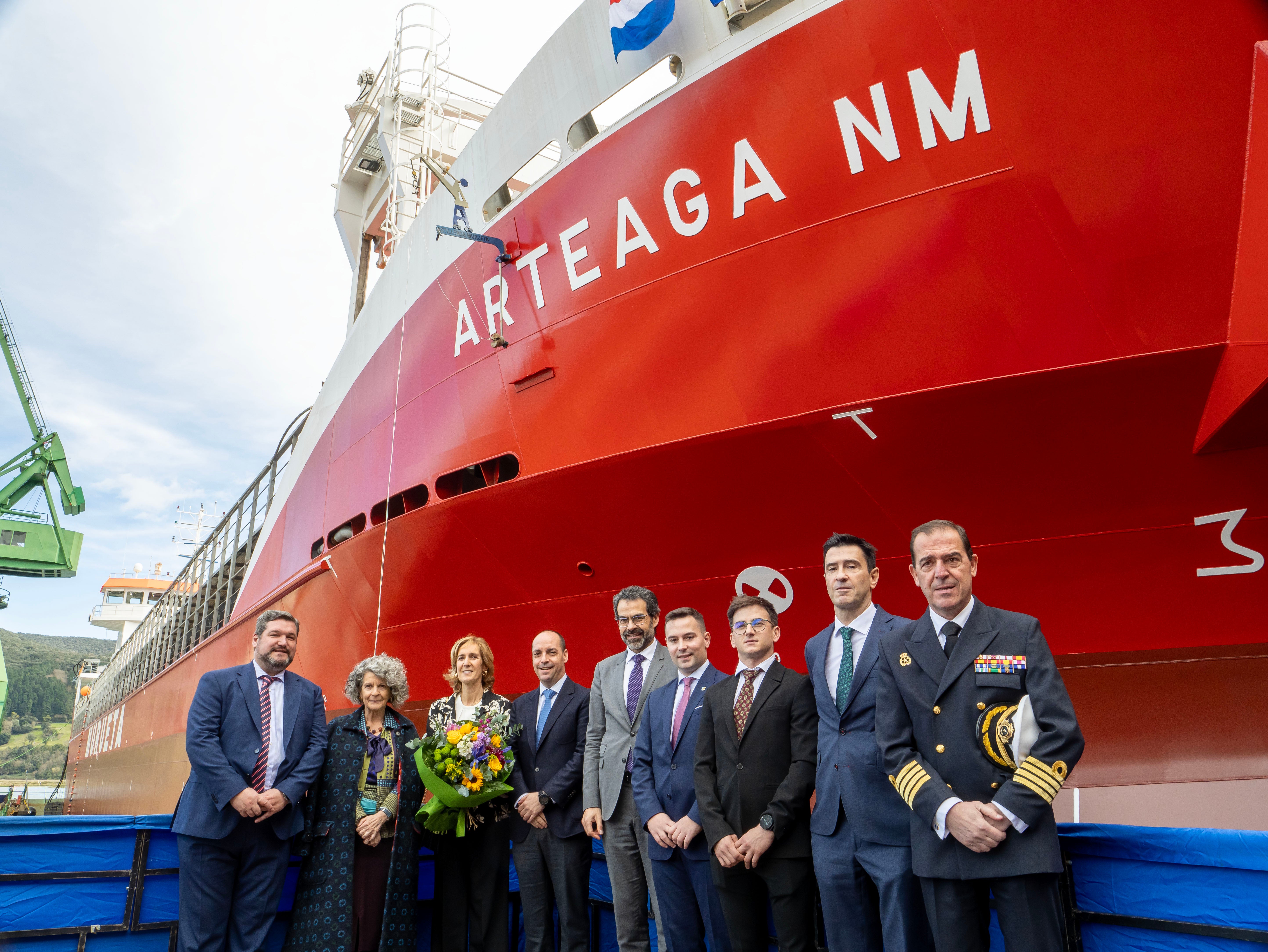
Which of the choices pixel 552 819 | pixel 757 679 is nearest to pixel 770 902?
pixel 757 679

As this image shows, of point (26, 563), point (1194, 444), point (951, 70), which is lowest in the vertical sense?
point (1194, 444)

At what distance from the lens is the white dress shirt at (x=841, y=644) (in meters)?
2.87

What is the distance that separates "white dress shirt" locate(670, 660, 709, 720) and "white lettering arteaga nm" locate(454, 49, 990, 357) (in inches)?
96.8

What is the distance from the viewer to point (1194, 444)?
12.0 ft

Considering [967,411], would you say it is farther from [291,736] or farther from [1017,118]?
[291,736]

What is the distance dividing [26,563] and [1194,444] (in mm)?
28647

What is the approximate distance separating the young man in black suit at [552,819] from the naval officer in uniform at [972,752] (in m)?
1.72

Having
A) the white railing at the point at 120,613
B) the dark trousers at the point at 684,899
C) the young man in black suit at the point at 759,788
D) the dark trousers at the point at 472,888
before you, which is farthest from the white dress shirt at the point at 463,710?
the white railing at the point at 120,613

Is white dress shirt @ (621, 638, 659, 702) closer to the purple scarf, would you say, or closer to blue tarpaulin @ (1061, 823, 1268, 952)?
the purple scarf

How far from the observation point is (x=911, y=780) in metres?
2.37

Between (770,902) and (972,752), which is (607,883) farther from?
(972,752)

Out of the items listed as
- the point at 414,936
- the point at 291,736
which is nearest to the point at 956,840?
the point at 414,936

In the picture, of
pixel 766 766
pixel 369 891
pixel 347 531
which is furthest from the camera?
pixel 347 531

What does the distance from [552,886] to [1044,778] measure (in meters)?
2.40
